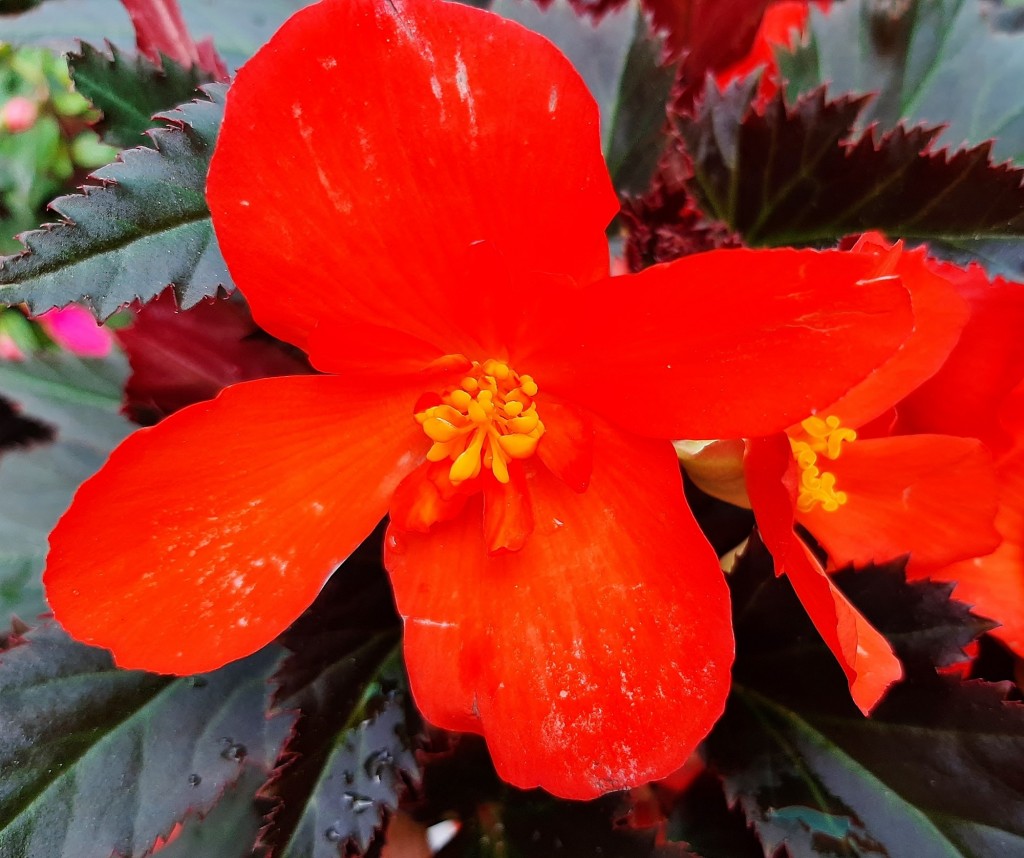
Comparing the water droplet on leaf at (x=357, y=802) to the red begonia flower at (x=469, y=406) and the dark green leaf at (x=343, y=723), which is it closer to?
the dark green leaf at (x=343, y=723)

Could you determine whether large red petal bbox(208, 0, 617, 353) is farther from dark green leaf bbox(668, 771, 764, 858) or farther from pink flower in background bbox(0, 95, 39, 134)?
pink flower in background bbox(0, 95, 39, 134)

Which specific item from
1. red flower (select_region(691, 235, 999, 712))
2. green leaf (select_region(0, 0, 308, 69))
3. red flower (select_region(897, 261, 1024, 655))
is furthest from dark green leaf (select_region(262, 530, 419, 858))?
green leaf (select_region(0, 0, 308, 69))

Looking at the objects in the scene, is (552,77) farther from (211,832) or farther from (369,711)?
(211,832)

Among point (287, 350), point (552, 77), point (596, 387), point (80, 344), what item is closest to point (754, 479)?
point (596, 387)

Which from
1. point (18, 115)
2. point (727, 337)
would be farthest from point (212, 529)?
point (18, 115)

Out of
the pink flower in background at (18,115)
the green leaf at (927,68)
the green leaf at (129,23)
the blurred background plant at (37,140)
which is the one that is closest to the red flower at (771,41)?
the green leaf at (927,68)

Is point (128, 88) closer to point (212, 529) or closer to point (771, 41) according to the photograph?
point (212, 529)

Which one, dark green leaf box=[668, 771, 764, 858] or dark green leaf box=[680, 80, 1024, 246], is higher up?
dark green leaf box=[680, 80, 1024, 246]
